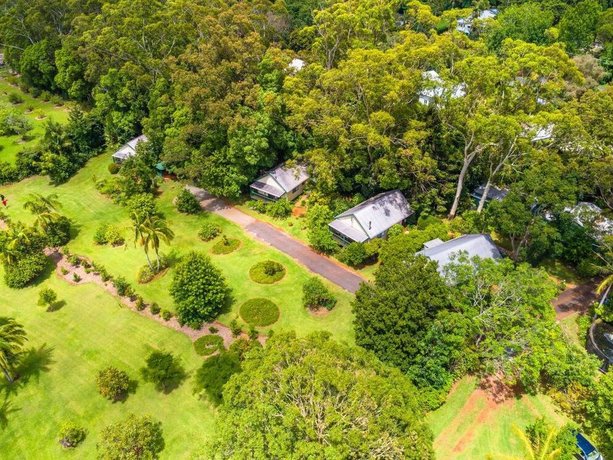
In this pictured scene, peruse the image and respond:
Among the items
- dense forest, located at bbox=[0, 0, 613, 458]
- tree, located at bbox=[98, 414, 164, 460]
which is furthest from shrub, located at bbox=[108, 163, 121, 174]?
tree, located at bbox=[98, 414, 164, 460]

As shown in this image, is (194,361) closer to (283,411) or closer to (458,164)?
(283,411)

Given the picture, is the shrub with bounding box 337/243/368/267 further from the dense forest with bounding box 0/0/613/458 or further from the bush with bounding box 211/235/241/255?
the bush with bounding box 211/235/241/255

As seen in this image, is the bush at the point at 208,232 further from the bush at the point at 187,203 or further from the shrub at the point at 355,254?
the shrub at the point at 355,254

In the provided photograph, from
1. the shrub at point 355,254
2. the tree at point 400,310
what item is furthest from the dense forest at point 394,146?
the shrub at point 355,254

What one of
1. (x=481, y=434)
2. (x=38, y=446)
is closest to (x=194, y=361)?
(x=38, y=446)

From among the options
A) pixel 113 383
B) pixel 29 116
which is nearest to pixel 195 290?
pixel 113 383

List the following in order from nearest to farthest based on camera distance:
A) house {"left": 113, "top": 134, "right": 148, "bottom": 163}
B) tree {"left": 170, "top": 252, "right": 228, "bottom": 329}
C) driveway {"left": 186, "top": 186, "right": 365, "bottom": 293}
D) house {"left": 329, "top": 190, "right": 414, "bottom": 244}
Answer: tree {"left": 170, "top": 252, "right": 228, "bottom": 329} → driveway {"left": 186, "top": 186, "right": 365, "bottom": 293} → house {"left": 329, "top": 190, "right": 414, "bottom": 244} → house {"left": 113, "top": 134, "right": 148, "bottom": 163}

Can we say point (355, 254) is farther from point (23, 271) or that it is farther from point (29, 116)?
point (29, 116)
